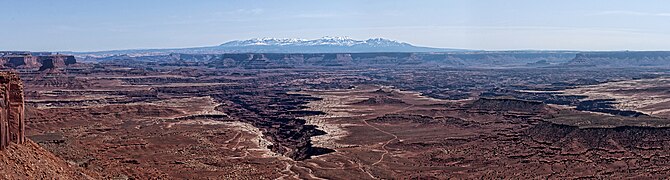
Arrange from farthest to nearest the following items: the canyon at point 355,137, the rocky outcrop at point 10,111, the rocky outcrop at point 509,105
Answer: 1. the rocky outcrop at point 509,105
2. the canyon at point 355,137
3. the rocky outcrop at point 10,111

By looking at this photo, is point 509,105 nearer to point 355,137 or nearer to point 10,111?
point 355,137

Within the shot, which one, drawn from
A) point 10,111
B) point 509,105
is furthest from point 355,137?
point 10,111

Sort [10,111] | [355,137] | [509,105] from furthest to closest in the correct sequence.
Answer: [509,105], [355,137], [10,111]

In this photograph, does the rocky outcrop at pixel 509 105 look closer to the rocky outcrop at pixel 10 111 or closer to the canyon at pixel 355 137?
the canyon at pixel 355 137

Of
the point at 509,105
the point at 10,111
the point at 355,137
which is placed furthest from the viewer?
the point at 509,105

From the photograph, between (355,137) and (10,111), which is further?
(355,137)

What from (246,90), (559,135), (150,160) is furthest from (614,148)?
(246,90)

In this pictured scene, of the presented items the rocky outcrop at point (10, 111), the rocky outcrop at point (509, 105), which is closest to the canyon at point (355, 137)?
the rocky outcrop at point (509, 105)

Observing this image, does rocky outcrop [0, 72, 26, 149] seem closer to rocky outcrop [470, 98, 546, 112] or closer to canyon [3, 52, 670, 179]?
canyon [3, 52, 670, 179]

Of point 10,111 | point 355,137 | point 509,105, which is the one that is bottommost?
point 355,137
